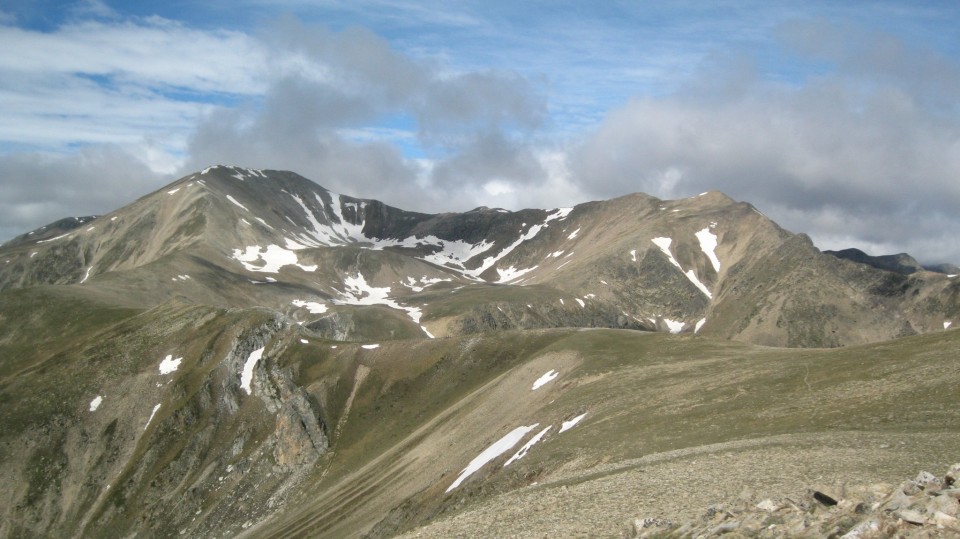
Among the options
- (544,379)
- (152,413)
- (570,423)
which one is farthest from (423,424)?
(152,413)

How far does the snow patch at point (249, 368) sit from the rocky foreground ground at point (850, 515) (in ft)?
345

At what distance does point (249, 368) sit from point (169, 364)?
16.8 meters

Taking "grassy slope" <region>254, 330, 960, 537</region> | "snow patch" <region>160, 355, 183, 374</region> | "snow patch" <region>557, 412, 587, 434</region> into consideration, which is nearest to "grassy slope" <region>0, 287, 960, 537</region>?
"grassy slope" <region>254, 330, 960, 537</region>

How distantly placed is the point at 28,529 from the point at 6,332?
79157 millimetres

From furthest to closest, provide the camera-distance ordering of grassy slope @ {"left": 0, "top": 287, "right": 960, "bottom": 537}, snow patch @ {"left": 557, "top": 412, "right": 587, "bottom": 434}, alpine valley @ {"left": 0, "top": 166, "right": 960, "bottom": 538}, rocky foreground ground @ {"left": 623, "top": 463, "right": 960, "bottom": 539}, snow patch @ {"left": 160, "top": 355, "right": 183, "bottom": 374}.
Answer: snow patch @ {"left": 160, "top": 355, "right": 183, "bottom": 374}
snow patch @ {"left": 557, "top": 412, "right": 587, "bottom": 434}
grassy slope @ {"left": 0, "top": 287, "right": 960, "bottom": 537}
alpine valley @ {"left": 0, "top": 166, "right": 960, "bottom": 538}
rocky foreground ground @ {"left": 623, "top": 463, "right": 960, "bottom": 539}

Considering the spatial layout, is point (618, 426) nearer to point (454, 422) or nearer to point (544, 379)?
point (544, 379)

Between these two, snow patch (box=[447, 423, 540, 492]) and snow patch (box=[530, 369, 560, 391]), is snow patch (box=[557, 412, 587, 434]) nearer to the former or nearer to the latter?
snow patch (box=[447, 423, 540, 492])

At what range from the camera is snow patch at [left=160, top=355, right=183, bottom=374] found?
12369 cm

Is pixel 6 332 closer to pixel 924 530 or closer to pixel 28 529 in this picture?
pixel 28 529

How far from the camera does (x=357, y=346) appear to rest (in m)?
118

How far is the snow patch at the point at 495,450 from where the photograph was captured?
57925 mm

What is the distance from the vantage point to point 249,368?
393ft

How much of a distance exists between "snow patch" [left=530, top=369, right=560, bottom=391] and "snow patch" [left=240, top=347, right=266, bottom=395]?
58234 mm

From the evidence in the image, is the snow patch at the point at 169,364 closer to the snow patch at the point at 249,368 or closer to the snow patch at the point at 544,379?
the snow patch at the point at 249,368
